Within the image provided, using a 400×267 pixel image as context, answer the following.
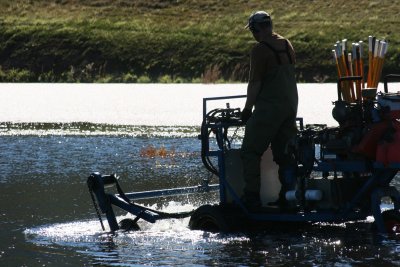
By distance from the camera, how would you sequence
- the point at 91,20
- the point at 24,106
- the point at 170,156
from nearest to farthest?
the point at 170,156 < the point at 24,106 < the point at 91,20

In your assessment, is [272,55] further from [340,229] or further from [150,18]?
[150,18]

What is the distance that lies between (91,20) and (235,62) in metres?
18.4

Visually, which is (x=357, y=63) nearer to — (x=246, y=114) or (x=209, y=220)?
(x=246, y=114)

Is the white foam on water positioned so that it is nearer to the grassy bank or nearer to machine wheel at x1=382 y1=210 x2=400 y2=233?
the grassy bank

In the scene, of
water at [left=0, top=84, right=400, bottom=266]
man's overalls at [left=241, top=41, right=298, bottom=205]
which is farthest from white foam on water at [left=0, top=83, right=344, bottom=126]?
man's overalls at [left=241, top=41, right=298, bottom=205]

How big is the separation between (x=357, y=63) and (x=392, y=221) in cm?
140

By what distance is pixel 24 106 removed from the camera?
3409 centimetres

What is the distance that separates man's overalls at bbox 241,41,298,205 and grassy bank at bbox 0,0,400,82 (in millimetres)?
41527

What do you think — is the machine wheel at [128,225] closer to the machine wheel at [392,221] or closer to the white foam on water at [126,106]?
the machine wheel at [392,221]

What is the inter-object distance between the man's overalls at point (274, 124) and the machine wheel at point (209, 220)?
14.8 inches

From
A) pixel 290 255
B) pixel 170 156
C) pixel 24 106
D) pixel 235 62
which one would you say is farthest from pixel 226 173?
pixel 235 62

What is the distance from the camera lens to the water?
998 cm

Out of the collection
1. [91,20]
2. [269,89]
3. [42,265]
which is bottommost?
[42,265]

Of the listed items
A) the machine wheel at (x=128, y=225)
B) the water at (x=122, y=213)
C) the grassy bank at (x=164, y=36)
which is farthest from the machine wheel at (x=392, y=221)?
the grassy bank at (x=164, y=36)
